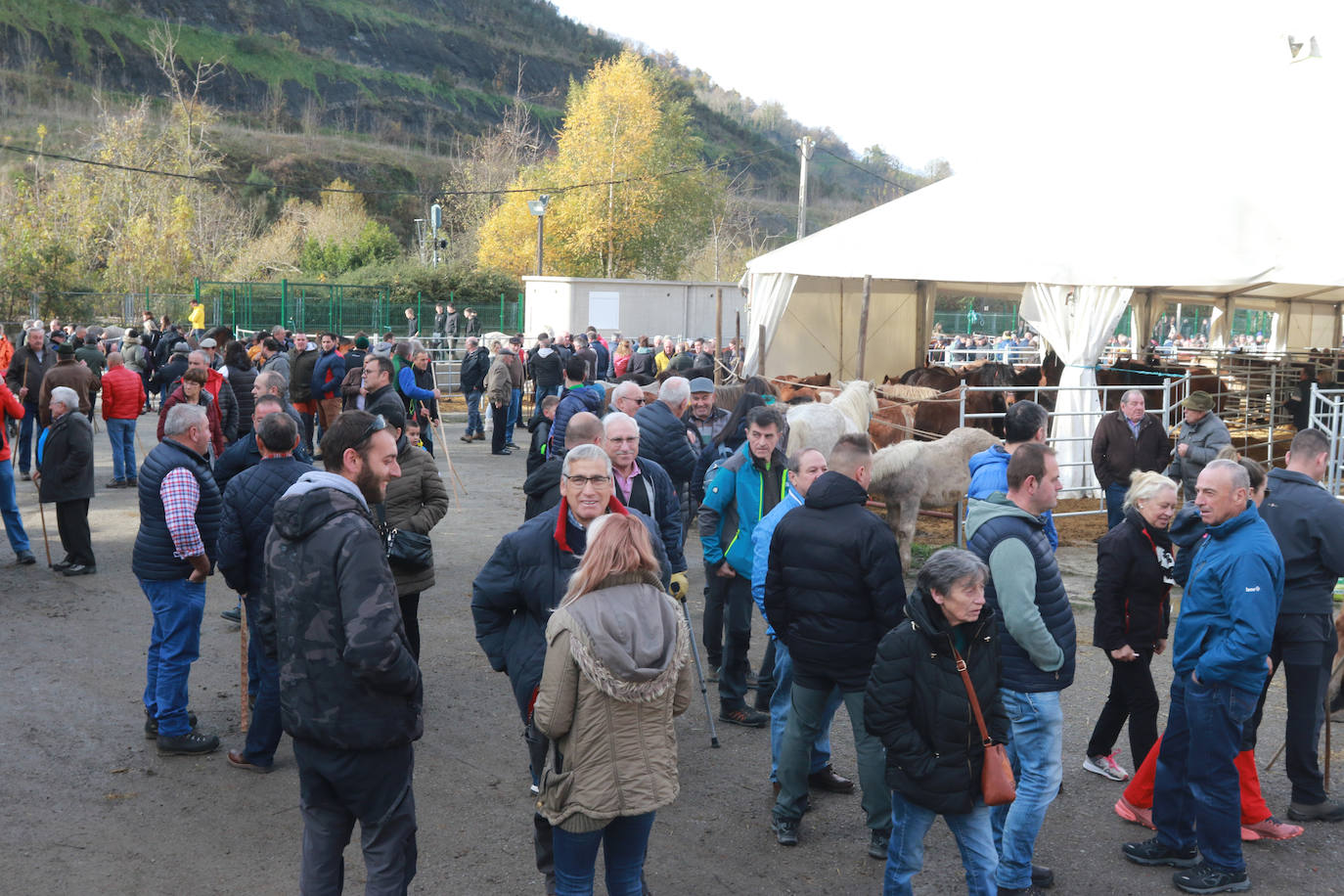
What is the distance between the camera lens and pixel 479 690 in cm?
652

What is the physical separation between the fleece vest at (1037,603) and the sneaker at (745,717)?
2151 millimetres

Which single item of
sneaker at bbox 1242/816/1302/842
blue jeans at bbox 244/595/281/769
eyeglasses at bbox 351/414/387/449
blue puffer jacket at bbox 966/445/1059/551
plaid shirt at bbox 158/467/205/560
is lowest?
sneaker at bbox 1242/816/1302/842

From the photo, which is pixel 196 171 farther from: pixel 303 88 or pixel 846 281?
pixel 303 88

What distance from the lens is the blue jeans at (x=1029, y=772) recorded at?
405 cm

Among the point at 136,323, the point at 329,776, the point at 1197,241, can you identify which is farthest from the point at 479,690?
the point at 136,323

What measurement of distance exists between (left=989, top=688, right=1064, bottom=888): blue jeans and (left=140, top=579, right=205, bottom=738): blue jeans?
392 centimetres

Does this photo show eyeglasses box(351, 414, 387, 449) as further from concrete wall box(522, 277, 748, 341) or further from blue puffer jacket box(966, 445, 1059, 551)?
concrete wall box(522, 277, 748, 341)

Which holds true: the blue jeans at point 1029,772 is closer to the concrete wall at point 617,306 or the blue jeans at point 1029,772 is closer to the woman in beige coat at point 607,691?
the woman in beige coat at point 607,691

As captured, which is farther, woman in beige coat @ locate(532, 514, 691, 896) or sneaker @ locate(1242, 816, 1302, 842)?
sneaker @ locate(1242, 816, 1302, 842)

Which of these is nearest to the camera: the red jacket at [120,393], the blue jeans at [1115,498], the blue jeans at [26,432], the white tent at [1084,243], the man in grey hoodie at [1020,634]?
the man in grey hoodie at [1020,634]

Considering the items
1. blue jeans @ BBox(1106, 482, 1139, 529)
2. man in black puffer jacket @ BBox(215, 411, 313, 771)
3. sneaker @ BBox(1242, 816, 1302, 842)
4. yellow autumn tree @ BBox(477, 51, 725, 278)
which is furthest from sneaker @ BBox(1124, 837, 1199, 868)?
yellow autumn tree @ BBox(477, 51, 725, 278)

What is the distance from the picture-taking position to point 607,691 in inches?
122

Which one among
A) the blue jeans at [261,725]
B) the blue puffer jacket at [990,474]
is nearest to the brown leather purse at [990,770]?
the blue puffer jacket at [990,474]

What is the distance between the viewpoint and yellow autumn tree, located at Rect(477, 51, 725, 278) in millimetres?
44594
